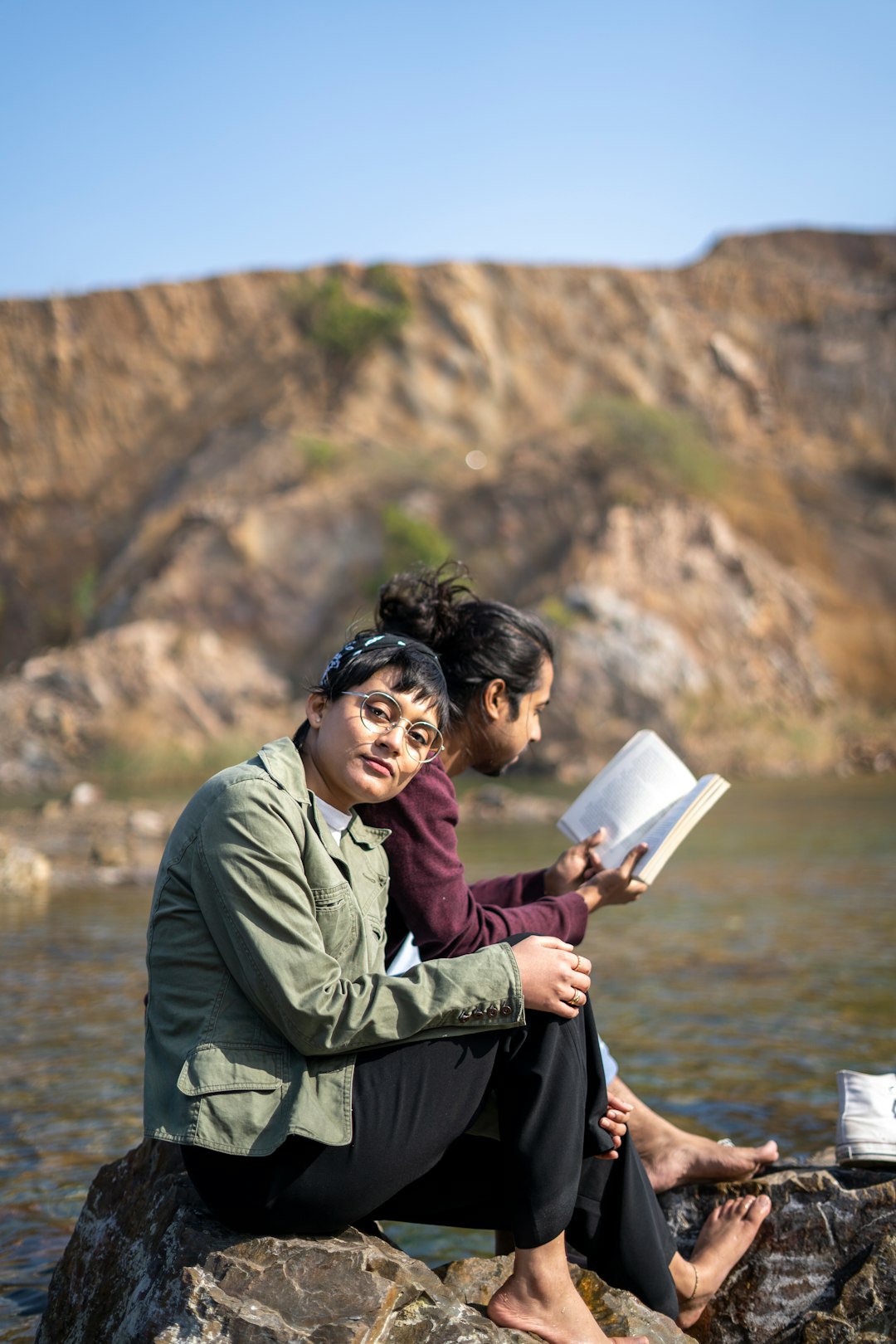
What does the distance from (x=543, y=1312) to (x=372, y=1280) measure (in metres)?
0.35

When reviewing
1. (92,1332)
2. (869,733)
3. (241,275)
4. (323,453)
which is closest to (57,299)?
(241,275)

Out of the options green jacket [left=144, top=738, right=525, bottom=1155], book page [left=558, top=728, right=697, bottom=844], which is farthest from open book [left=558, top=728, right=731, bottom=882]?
green jacket [left=144, top=738, right=525, bottom=1155]

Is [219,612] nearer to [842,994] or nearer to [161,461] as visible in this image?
[161,461]

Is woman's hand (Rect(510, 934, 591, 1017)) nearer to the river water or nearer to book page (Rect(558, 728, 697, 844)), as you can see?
book page (Rect(558, 728, 697, 844))

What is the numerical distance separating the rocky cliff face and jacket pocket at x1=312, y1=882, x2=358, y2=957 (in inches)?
760

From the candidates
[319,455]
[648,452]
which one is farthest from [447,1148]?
[319,455]

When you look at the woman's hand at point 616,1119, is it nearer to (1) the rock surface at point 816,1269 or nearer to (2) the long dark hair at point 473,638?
(1) the rock surface at point 816,1269

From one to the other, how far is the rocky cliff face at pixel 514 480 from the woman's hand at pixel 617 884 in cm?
1835

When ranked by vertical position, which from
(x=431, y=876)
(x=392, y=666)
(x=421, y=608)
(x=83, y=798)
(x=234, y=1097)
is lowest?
(x=83, y=798)

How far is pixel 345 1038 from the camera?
2.34 metres

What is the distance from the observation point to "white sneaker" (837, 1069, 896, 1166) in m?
3.14

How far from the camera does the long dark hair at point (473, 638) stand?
3.37 meters

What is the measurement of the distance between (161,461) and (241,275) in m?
6.24

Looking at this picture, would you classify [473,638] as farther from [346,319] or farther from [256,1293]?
[346,319]
